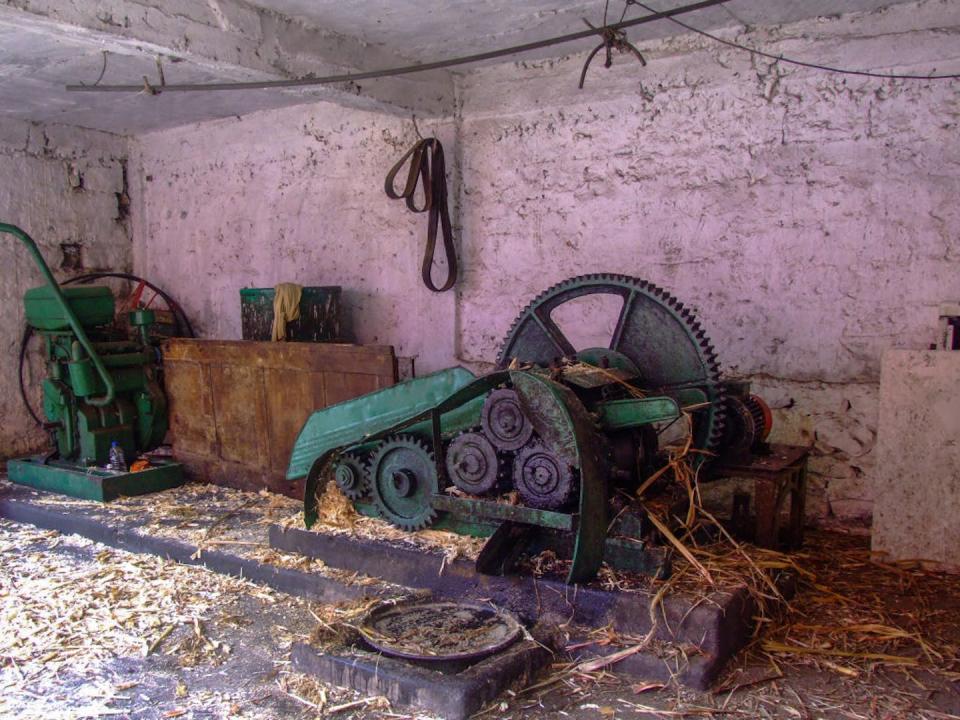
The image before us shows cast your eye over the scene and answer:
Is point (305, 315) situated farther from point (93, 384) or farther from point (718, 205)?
point (718, 205)

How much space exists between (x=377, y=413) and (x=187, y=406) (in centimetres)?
228

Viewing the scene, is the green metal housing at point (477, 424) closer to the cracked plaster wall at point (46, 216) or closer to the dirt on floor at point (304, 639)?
the dirt on floor at point (304, 639)

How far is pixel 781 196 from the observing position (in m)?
4.14

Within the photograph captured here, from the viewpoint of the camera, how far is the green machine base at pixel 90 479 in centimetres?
493

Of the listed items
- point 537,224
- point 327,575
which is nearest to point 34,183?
point 537,224

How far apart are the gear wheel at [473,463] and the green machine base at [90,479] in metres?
2.67

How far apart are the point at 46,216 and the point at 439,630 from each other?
5103 millimetres

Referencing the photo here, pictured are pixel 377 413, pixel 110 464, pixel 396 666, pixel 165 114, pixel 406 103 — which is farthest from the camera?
pixel 165 114

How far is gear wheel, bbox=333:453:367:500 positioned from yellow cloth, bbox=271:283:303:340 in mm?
1580

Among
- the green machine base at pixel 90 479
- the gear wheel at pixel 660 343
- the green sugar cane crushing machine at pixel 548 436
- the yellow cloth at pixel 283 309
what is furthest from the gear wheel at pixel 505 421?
the green machine base at pixel 90 479

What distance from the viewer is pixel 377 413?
3775 mm

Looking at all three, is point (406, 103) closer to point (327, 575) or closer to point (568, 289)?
point (568, 289)

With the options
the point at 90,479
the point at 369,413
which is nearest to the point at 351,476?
the point at 369,413

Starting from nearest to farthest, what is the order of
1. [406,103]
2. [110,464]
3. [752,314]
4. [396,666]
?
[396,666], [752,314], [406,103], [110,464]
